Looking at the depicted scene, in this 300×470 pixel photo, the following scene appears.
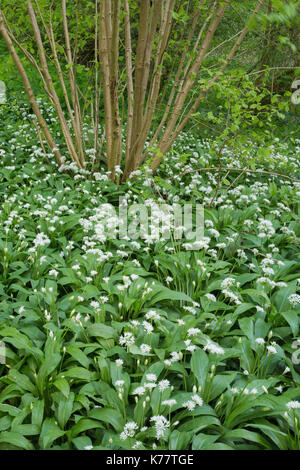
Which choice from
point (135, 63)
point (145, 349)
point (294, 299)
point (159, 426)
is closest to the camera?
point (159, 426)

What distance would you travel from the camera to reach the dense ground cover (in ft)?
6.17

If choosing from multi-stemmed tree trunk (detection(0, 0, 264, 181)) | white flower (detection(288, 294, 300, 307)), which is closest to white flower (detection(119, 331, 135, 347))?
white flower (detection(288, 294, 300, 307))

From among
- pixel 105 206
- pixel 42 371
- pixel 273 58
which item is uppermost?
pixel 273 58

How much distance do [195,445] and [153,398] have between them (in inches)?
12.5

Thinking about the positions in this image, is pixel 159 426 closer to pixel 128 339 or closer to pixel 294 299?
pixel 128 339

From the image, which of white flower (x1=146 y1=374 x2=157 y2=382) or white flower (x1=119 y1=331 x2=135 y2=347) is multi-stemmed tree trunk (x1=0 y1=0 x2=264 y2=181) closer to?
white flower (x1=119 y1=331 x2=135 y2=347)

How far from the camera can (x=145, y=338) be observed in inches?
92.2

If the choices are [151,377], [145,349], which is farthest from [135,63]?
[151,377]

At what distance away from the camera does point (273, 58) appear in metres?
6.80

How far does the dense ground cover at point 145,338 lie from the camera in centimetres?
188
